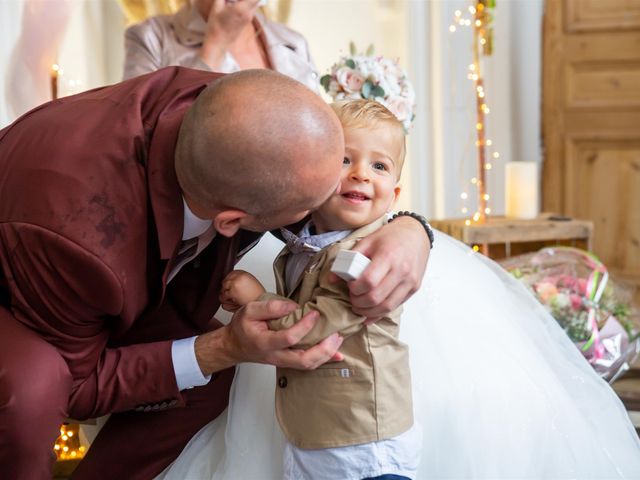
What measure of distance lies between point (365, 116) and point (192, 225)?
1.19 ft

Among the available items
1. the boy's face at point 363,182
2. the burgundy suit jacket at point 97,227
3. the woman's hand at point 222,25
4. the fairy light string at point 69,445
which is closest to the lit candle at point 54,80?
the woman's hand at point 222,25

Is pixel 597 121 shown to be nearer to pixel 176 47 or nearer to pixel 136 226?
pixel 176 47

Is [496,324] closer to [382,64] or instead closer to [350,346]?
[350,346]

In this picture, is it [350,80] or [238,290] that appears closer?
[238,290]

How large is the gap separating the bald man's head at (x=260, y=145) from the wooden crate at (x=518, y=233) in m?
2.24

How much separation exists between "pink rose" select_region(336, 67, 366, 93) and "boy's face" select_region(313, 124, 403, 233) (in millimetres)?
1038

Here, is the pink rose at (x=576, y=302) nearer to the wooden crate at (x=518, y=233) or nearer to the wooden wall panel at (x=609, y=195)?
the wooden crate at (x=518, y=233)

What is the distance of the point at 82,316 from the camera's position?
1.34 meters

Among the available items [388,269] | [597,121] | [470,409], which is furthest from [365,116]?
[597,121]

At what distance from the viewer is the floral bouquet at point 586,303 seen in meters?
2.43

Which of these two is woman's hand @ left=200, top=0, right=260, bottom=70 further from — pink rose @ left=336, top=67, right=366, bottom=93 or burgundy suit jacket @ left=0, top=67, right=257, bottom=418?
burgundy suit jacket @ left=0, top=67, right=257, bottom=418

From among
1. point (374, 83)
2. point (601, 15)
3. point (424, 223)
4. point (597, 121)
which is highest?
point (601, 15)

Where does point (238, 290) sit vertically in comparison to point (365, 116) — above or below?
below

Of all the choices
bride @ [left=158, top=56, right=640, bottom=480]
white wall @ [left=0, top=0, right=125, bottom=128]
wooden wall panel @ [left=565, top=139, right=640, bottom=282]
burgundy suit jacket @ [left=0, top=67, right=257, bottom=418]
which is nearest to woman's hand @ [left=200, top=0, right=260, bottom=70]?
white wall @ [left=0, top=0, right=125, bottom=128]
